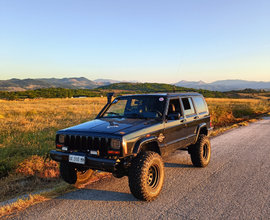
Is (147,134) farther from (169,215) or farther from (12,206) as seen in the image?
(12,206)

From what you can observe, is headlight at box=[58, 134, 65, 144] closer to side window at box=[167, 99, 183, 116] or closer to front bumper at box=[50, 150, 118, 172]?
front bumper at box=[50, 150, 118, 172]

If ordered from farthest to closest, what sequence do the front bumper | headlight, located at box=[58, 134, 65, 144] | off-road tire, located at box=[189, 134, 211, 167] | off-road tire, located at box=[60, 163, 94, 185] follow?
off-road tire, located at box=[189, 134, 211, 167] → off-road tire, located at box=[60, 163, 94, 185] → headlight, located at box=[58, 134, 65, 144] → the front bumper

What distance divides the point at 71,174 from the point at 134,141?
60.5 inches

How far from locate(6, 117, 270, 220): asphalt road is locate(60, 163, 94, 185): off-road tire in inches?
9.4

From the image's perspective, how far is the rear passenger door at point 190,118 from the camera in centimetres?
564

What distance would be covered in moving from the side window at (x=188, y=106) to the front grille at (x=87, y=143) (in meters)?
2.57

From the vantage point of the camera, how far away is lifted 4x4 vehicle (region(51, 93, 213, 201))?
385 cm

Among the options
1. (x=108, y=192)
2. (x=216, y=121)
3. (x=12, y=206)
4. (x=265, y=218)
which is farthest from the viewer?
(x=216, y=121)

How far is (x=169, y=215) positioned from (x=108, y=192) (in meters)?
1.39

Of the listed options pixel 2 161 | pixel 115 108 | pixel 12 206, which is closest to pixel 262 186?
pixel 115 108

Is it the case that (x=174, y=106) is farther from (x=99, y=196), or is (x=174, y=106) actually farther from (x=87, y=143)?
(x=99, y=196)

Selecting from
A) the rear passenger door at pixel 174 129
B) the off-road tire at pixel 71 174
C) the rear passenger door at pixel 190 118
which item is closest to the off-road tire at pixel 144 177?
the rear passenger door at pixel 174 129

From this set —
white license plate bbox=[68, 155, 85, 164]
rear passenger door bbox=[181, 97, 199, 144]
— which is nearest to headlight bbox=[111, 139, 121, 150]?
white license plate bbox=[68, 155, 85, 164]

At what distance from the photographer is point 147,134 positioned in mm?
4281
